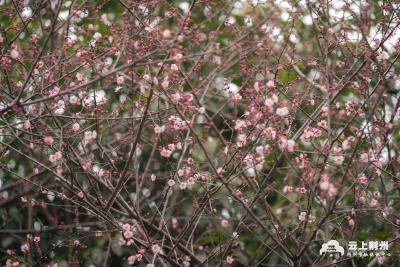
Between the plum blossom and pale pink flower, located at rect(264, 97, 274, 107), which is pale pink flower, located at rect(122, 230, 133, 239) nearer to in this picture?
the plum blossom

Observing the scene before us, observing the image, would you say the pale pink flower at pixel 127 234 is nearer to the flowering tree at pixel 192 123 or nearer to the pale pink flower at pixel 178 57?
the flowering tree at pixel 192 123

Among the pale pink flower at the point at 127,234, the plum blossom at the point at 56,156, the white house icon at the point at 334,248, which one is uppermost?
the plum blossom at the point at 56,156

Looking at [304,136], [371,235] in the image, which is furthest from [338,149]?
[371,235]

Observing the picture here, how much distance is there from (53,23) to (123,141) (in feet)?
3.91

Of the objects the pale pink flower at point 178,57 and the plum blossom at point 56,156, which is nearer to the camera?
the pale pink flower at point 178,57

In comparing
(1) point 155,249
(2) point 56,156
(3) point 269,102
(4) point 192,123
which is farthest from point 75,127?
(3) point 269,102

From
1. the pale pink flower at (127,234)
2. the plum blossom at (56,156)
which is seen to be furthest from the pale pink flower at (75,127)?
the pale pink flower at (127,234)

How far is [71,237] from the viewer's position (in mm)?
3893

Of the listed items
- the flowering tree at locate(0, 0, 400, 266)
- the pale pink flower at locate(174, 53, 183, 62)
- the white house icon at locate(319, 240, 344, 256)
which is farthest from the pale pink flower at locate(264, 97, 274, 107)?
the white house icon at locate(319, 240, 344, 256)

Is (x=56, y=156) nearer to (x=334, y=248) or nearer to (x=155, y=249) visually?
(x=155, y=249)

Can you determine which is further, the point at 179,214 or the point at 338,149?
the point at 179,214

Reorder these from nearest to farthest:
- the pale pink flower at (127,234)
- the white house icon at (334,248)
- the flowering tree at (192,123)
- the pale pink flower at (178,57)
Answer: the pale pink flower at (178,57), the flowering tree at (192,123), the pale pink flower at (127,234), the white house icon at (334,248)

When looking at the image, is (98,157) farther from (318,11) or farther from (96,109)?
(318,11)

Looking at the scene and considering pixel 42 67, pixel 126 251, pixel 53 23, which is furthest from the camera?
pixel 126 251
